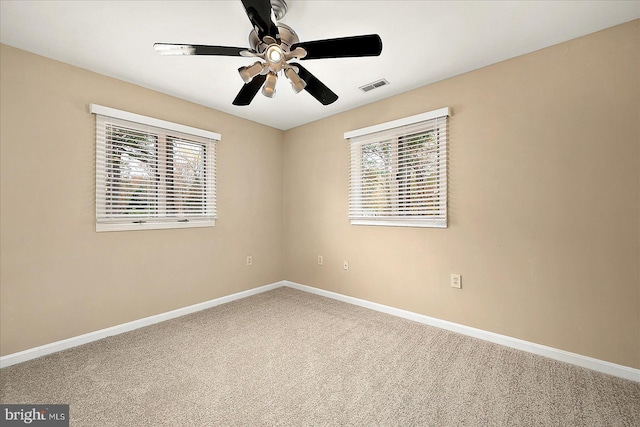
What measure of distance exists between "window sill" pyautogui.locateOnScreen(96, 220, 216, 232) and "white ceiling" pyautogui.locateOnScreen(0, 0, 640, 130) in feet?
4.65

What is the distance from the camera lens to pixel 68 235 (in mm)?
2285

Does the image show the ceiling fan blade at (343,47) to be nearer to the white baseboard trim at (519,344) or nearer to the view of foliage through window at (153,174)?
the view of foliage through window at (153,174)

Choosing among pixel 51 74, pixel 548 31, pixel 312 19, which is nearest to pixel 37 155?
pixel 51 74

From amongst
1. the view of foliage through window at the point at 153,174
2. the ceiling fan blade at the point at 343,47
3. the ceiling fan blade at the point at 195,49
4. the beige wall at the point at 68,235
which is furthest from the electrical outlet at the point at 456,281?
the view of foliage through window at the point at 153,174

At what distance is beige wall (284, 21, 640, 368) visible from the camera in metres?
1.85

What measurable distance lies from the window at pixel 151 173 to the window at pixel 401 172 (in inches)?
71.5

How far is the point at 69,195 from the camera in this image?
7.51 feet

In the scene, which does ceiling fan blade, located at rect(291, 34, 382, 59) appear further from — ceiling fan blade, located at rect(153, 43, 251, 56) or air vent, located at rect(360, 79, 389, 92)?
air vent, located at rect(360, 79, 389, 92)

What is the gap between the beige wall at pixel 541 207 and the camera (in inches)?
72.7

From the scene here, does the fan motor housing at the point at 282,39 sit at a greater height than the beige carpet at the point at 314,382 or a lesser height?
greater

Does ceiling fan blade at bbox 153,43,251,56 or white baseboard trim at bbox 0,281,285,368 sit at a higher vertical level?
ceiling fan blade at bbox 153,43,251,56

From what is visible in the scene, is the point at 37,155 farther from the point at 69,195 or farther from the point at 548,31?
the point at 548,31

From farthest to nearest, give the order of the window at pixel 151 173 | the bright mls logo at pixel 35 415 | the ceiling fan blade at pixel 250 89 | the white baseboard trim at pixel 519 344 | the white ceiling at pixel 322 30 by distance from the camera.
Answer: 1. the window at pixel 151 173
2. the ceiling fan blade at pixel 250 89
3. the white baseboard trim at pixel 519 344
4. the white ceiling at pixel 322 30
5. the bright mls logo at pixel 35 415

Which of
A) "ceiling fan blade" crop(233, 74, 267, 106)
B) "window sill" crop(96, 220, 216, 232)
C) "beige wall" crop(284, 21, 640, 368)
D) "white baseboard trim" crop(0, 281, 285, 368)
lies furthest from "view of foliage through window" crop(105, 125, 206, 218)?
"beige wall" crop(284, 21, 640, 368)
